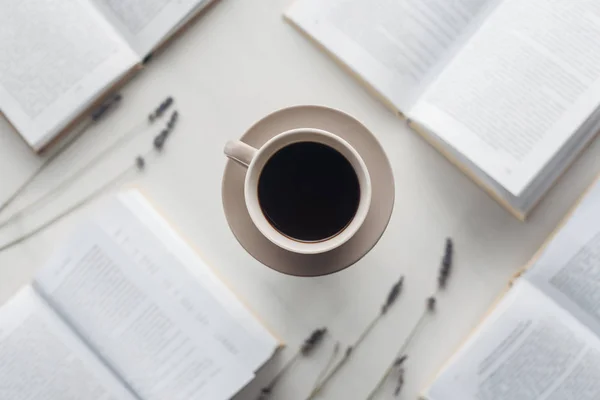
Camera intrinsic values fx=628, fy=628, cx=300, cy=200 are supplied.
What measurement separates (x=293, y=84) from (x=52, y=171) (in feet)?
1.07

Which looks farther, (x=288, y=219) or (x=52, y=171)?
(x=52, y=171)

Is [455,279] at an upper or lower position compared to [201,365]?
lower

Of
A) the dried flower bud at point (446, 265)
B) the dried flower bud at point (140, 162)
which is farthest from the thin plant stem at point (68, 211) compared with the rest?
the dried flower bud at point (446, 265)

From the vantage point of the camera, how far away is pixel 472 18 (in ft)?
2.46

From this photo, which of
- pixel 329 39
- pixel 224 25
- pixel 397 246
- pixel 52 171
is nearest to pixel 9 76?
pixel 52 171

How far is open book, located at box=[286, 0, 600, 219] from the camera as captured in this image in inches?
27.9

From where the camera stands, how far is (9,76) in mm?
776

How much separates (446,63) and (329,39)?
144mm

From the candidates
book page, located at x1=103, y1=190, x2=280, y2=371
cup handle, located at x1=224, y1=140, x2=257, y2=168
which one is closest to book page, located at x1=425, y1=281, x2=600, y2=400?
book page, located at x1=103, y1=190, x2=280, y2=371

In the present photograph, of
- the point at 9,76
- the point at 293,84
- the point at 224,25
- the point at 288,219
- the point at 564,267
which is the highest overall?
the point at 9,76

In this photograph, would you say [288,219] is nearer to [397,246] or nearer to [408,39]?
[397,246]

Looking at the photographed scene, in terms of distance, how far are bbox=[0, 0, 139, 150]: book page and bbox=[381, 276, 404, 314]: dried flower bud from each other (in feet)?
1.39

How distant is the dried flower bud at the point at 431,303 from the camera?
Answer: 760mm

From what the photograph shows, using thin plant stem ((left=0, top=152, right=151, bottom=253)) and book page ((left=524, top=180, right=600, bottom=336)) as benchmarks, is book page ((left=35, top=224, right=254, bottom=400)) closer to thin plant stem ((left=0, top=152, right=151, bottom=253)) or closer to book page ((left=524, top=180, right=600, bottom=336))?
thin plant stem ((left=0, top=152, right=151, bottom=253))
